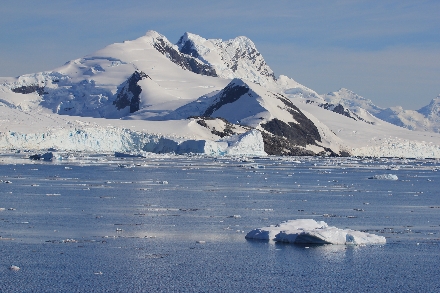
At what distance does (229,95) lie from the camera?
13738 cm

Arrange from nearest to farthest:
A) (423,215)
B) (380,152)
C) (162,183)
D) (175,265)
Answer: (175,265), (423,215), (162,183), (380,152)

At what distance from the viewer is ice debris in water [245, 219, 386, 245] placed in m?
19.4

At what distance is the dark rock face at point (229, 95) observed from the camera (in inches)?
5338

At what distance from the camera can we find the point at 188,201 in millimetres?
29781

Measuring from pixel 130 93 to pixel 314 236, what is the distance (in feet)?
497

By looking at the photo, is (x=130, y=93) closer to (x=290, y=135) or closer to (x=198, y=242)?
(x=290, y=135)

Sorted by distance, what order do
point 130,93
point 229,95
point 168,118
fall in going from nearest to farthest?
point 229,95, point 168,118, point 130,93

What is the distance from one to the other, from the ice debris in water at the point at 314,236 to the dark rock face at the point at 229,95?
115101mm

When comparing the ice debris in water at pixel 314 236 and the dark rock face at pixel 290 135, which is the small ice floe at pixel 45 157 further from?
the dark rock face at pixel 290 135

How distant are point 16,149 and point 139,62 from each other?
117 meters

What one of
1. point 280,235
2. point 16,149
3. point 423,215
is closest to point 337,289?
point 280,235

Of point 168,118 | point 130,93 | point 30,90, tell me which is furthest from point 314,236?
point 30,90

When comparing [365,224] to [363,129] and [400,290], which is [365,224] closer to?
[400,290]

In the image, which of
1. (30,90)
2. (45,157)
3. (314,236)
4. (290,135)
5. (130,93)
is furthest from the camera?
(30,90)
